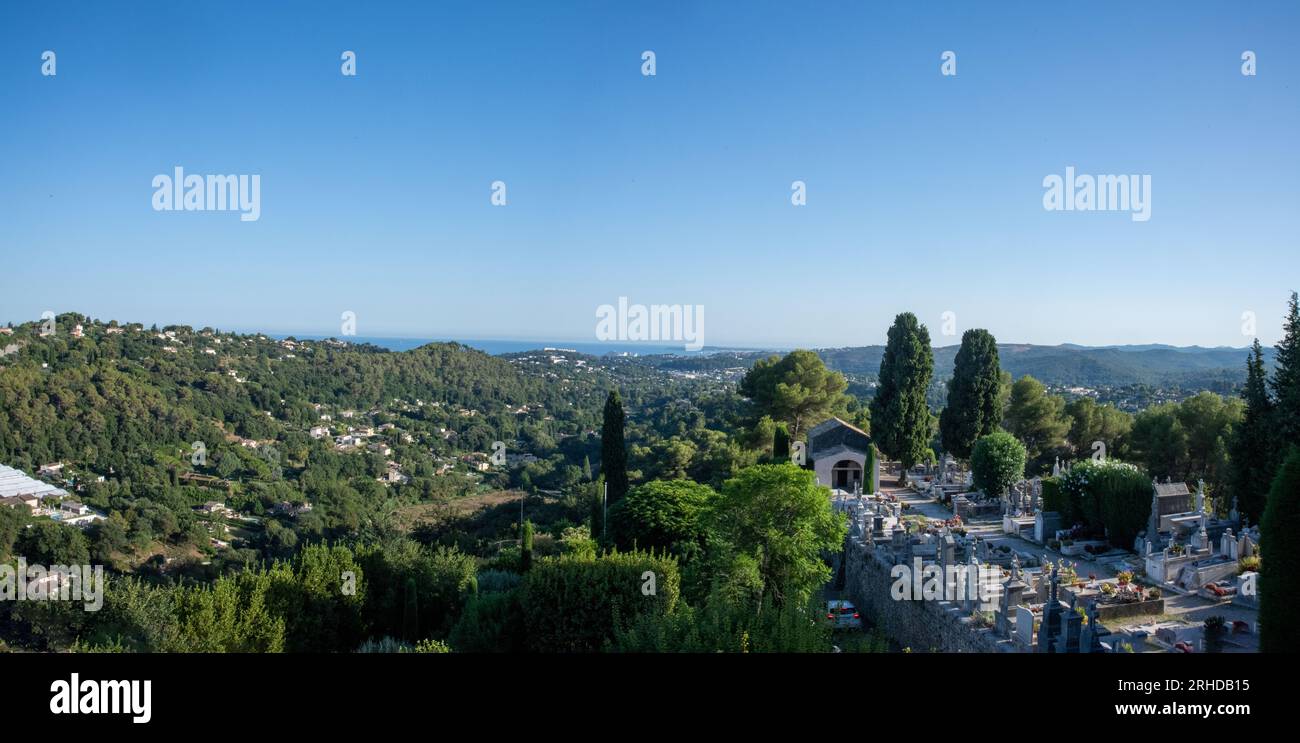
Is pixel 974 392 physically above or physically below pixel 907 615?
above

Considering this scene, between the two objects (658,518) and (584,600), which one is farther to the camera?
(658,518)

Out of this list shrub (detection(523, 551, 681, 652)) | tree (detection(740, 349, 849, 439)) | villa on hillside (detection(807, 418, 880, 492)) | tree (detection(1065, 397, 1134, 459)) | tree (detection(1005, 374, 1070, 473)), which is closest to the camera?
shrub (detection(523, 551, 681, 652))

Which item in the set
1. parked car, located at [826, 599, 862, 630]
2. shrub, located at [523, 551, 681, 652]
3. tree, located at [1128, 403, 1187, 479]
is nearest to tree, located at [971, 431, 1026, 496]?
parked car, located at [826, 599, 862, 630]

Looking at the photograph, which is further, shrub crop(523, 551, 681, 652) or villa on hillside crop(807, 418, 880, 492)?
villa on hillside crop(807, 418, 880, 492)

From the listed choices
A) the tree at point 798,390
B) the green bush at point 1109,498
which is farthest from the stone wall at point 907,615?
the tree at point 798,390

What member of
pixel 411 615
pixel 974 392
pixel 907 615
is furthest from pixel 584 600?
pixel 974 392

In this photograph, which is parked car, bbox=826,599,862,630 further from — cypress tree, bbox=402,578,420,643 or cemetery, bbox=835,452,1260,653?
cypress tree, bbox=402,578,420,643

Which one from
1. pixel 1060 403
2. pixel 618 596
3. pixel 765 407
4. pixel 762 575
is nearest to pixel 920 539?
pixel 762 575

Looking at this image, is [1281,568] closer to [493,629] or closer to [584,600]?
[584,600]
